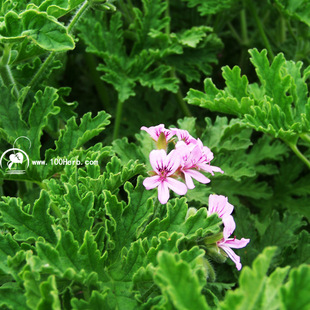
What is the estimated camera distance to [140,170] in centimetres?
188

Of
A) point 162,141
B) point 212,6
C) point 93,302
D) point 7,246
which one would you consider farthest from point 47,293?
point 212,6

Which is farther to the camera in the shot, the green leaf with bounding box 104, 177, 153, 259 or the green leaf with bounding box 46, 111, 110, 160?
the green leaf with bounding box 46, 111, 110, 160

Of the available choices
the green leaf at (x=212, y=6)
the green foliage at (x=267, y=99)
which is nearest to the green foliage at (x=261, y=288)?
the green foliage at (x=267, y=99)

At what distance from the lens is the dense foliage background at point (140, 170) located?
141 centimetres

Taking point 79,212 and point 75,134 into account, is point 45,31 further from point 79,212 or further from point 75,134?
point 79,212

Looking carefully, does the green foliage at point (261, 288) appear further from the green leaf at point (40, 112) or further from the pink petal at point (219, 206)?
the green leaf at point (40, 112)

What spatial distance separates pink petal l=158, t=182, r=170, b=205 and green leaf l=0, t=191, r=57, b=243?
348 mm

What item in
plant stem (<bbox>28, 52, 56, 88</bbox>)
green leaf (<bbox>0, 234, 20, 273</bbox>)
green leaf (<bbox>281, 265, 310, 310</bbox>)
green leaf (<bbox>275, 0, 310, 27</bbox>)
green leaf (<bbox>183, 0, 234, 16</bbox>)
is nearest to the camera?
green leaf (<bbox>281, 265, 310, 310</bbox>)

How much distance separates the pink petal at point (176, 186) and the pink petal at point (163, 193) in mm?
14

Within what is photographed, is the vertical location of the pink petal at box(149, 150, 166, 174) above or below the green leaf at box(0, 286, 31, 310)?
above

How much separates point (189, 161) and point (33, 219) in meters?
0.53

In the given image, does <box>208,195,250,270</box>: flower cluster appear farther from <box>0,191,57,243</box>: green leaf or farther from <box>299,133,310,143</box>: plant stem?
<box>299,133,310,143</box>: plant stem

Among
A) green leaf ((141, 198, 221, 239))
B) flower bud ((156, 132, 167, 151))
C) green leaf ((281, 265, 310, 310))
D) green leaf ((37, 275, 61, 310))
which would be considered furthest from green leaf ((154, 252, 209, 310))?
flower bud ((156, 132, 167, 151))

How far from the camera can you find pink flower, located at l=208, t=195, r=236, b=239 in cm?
163
